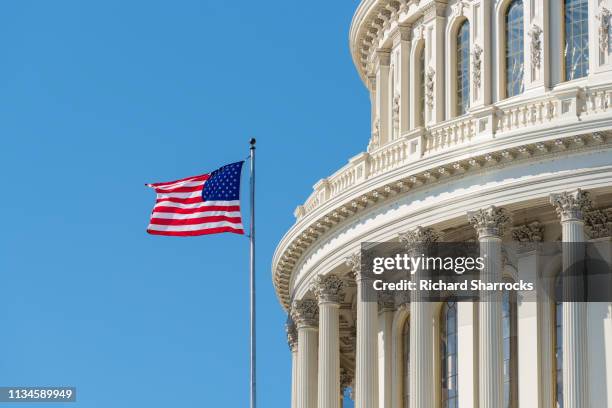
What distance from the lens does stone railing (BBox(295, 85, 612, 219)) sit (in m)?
64.1

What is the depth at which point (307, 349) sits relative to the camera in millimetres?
75625

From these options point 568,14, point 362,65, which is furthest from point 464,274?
point 362,65

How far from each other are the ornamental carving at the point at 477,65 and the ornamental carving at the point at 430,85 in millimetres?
2173

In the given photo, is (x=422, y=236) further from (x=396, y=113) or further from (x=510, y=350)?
(x=396, y=113)

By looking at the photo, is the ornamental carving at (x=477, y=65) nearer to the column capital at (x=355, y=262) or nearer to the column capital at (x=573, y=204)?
the column capital at (x=355, y=262)

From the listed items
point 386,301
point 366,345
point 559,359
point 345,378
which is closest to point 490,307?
point 559,359

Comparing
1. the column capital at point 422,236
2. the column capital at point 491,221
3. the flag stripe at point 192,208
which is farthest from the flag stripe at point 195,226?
the column capital at point 491,221

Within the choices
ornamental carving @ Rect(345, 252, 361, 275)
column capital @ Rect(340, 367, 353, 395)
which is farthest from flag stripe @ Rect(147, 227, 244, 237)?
column capital @ Rect(340, 367, 353, 395)

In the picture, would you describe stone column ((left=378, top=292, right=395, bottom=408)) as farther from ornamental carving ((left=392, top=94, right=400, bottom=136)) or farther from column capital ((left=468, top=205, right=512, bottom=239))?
column capital ((left=468, top=205, right=512, bottom=239))

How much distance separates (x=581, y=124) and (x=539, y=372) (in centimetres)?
799

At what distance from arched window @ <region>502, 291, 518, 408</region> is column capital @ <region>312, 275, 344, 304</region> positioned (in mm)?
6720

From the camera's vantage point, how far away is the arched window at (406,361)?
72.5 m

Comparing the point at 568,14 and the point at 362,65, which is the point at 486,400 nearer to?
the point at 568,14

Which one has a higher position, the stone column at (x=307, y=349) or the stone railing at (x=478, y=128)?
the stone railing at (x=478, y=128)
